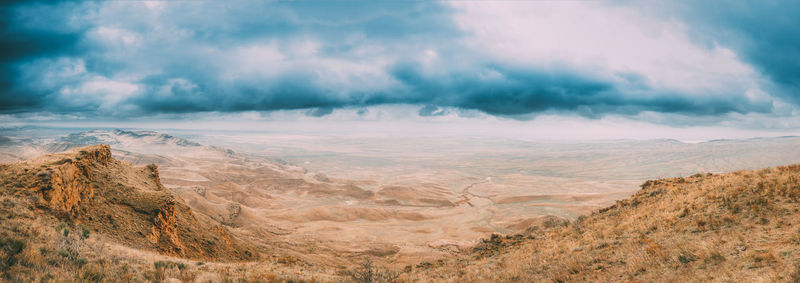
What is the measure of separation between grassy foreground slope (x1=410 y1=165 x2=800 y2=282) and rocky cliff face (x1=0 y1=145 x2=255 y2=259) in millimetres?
17579

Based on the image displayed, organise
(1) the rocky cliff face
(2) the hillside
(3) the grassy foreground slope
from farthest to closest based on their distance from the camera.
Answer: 1. (1) the rocky cliff face
2. (2) the hillside
3. (3) the grassy foreground slope

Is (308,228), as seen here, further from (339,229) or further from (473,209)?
(473,209)

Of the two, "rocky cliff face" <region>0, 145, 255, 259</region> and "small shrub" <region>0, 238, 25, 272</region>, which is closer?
"small shrub" <region>0, 238, 25, 272</region>

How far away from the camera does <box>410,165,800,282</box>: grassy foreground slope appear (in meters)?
10.0

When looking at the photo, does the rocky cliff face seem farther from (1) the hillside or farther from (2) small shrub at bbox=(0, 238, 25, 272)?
(2) small shrub at bbox=(0, 238, 25, 272)

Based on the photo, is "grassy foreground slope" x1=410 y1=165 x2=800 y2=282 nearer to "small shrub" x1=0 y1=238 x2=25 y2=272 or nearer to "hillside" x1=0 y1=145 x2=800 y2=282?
"hillside" x1=0 y1=145 x2=800 y2=282

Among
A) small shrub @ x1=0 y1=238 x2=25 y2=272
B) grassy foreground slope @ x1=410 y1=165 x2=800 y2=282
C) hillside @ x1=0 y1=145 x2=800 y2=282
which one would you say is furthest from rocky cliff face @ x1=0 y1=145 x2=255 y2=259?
grassy foreground slope @ x1=410 y1=165 x2=800 y2=282

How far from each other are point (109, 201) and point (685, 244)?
31.6 meters

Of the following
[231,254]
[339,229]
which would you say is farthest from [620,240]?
[339,229]

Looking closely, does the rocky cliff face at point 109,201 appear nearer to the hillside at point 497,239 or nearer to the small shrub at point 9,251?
the hillside at point 497,239

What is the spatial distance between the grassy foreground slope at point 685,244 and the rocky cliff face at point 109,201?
57.7 ft

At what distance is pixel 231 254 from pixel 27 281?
74.1ft

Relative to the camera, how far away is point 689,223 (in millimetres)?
15305

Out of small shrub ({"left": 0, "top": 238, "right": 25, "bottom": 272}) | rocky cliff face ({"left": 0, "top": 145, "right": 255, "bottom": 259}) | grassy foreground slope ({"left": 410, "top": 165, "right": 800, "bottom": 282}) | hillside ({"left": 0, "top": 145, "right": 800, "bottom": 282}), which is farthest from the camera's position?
rocky cliff face ({"left": 0, "top": 145, "right": 255, "bottom": 259})
